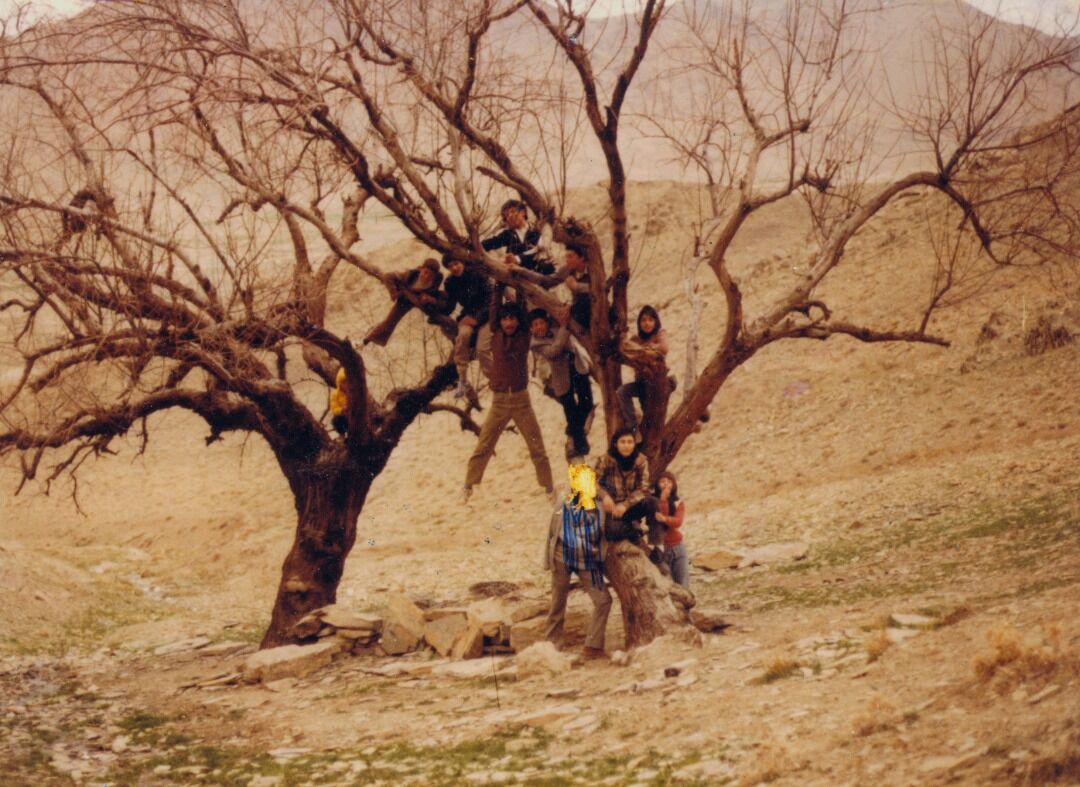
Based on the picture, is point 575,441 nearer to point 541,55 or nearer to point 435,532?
point 541,55

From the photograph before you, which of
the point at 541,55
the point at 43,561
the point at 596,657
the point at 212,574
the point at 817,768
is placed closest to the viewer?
the point at 817,768

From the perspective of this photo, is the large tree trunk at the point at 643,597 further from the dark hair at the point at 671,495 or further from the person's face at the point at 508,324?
the person's face at the point at 508,324

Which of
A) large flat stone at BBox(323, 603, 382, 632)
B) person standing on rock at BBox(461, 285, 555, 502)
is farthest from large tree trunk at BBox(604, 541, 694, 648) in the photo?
large flat stone at BBox(323, 603, 382, 632)

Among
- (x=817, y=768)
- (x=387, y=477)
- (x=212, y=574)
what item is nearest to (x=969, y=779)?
(x=817, y=768)

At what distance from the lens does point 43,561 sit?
17.2 metres

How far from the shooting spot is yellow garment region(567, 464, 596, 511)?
9.23 metres

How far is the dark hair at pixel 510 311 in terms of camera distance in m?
10.3

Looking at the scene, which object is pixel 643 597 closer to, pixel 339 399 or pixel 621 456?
pixel 621 456

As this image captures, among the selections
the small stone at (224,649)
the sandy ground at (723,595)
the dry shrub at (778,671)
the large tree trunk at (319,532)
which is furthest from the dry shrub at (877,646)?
the small stone at (224,649)

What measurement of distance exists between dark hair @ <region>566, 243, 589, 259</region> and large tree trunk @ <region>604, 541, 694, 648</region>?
7.69 ft

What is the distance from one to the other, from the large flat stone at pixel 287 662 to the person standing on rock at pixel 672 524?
316 cm

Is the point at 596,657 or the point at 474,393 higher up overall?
the point at 474,393

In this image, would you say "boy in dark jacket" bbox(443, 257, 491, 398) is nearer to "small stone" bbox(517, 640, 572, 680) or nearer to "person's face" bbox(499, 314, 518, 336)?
"person's face" bbox(499, 314, 518, 336)

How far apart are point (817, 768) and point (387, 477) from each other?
23.7m
